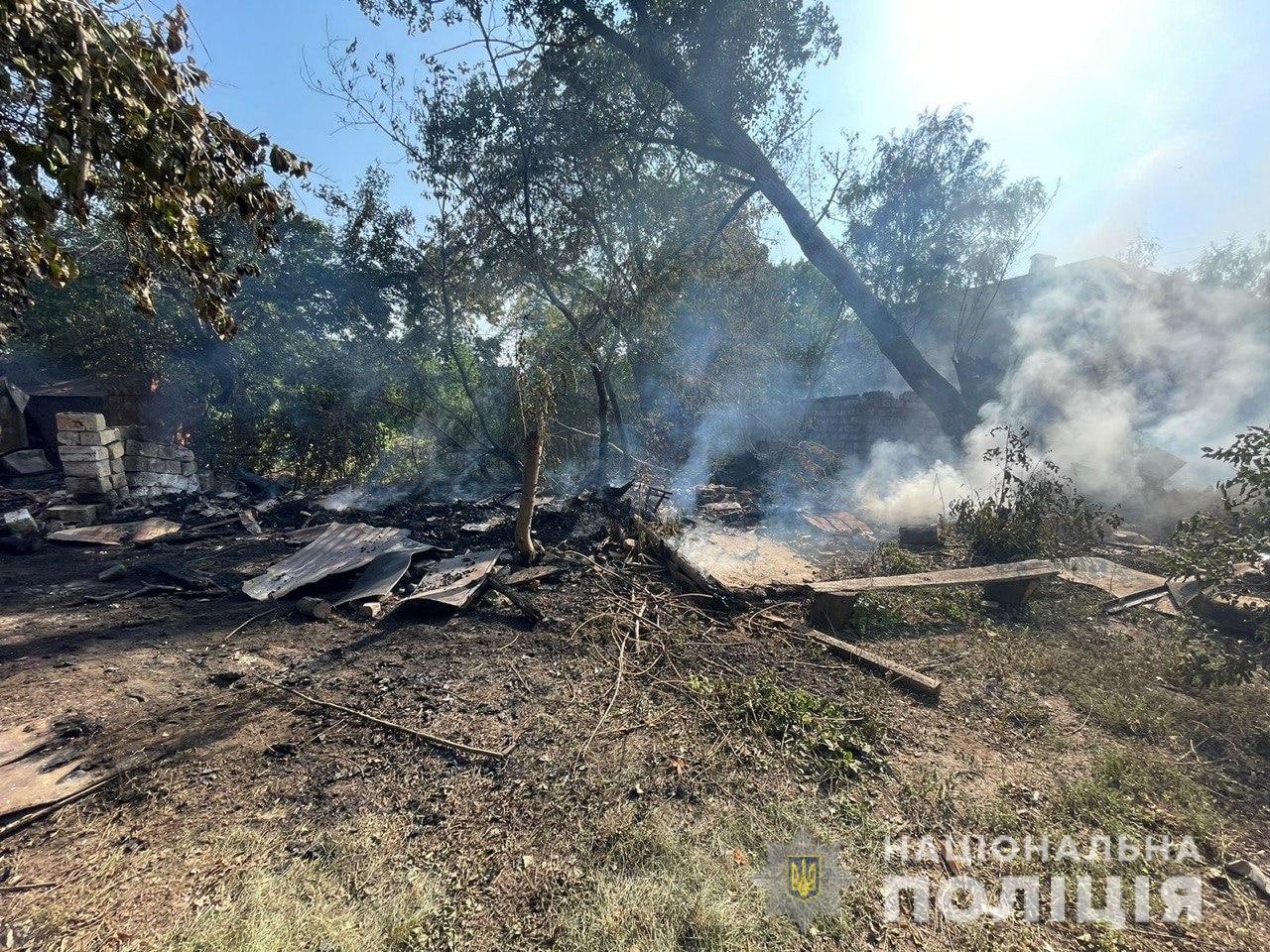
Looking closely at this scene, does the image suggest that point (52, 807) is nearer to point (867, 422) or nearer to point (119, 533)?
point (119, 533)

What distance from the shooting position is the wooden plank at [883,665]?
334 centimetres

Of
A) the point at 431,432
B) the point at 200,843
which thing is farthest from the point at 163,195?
the point at 431,432

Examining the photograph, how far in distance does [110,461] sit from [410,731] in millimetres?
9637

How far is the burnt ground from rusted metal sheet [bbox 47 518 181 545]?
2.77 m

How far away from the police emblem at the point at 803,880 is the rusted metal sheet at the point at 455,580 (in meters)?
3.40

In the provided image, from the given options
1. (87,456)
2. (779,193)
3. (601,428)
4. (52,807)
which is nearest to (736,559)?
(601,428)

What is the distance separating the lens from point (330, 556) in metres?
5.64

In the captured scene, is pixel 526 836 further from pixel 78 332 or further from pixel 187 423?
pixel 78 332

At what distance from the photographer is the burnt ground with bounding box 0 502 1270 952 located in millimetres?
1787

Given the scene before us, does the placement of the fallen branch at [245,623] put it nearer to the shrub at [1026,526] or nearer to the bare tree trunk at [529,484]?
the bare tree trunk at [529,484]

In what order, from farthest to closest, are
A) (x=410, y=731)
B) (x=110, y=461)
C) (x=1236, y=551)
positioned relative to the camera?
(x=110, y=461)
(x=1236, y=551)
(x=410, y=731)

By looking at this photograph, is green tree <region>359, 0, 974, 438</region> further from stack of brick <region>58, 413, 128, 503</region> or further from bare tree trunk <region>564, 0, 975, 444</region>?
stack of brick <region>58, 413, 128, 503</region>

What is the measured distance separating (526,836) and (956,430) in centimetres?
1081

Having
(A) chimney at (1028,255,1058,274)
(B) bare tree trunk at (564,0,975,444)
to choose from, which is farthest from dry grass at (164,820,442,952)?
(A) chimney at (1028,255,1058,274)
